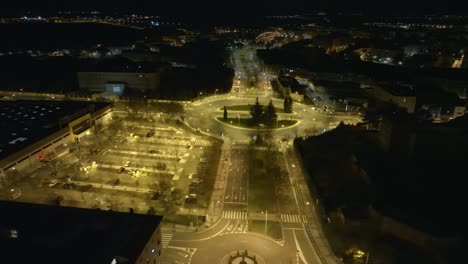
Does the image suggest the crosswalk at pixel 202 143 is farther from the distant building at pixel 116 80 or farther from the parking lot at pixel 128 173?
the distant building at pixel 116 80

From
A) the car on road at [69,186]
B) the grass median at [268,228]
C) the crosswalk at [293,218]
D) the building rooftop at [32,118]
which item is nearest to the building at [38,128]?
the building rooftop at [32,118]

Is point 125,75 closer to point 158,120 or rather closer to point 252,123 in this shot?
point 158,120

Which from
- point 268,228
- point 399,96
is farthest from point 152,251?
point 399,96

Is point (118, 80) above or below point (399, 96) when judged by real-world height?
above

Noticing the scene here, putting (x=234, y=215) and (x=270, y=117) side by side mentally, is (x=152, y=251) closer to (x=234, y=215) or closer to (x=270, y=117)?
(x=234, y=215)

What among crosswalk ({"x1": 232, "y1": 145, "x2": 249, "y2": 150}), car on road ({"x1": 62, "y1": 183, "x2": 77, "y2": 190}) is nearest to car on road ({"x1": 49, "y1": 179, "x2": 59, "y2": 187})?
car on road ({"x1": 62, "y1": 183, "x2": 77, "y2": 190})

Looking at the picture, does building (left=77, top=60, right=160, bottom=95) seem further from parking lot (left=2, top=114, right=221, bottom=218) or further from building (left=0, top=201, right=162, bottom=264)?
building (left=0, top=201, right=162, bottom=264)

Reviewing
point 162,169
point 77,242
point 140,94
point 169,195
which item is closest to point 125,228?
point 77,242
